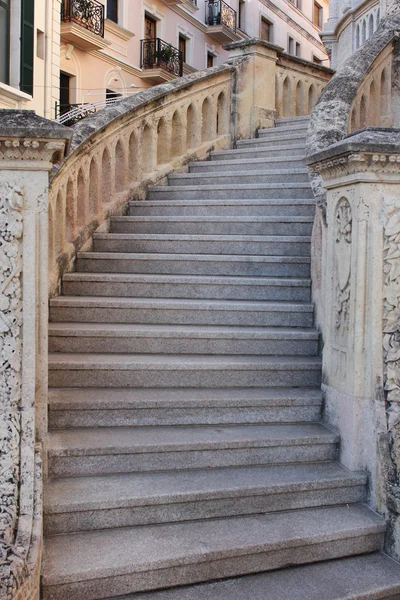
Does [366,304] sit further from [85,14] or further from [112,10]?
[112,10]

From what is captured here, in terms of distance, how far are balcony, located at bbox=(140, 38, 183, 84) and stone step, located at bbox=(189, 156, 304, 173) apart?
17.0 metres

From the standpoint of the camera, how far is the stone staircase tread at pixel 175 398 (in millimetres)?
4090

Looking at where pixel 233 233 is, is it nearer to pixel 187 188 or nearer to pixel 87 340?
pixel 187 188

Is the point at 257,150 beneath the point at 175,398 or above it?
above

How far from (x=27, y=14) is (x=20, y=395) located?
44.3 feet

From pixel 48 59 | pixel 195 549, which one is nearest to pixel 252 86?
pixel 195 549

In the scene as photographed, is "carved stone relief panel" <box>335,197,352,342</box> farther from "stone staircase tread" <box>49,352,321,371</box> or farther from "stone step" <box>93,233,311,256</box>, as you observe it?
"stone step" <box>93,233,311,256</box>

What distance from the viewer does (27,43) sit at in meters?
14.7

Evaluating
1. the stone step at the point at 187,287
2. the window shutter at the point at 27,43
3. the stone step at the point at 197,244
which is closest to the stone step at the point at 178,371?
the stone step at the point at 187,287

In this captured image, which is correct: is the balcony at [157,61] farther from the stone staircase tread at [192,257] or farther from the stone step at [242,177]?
the stone staircase tread at [192,257]

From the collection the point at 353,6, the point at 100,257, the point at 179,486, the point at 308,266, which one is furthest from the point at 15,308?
the point at 353,6

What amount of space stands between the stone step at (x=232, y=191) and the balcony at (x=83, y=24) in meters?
13.7

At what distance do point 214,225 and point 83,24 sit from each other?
15251 millimetres

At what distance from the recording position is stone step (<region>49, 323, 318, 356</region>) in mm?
4762
